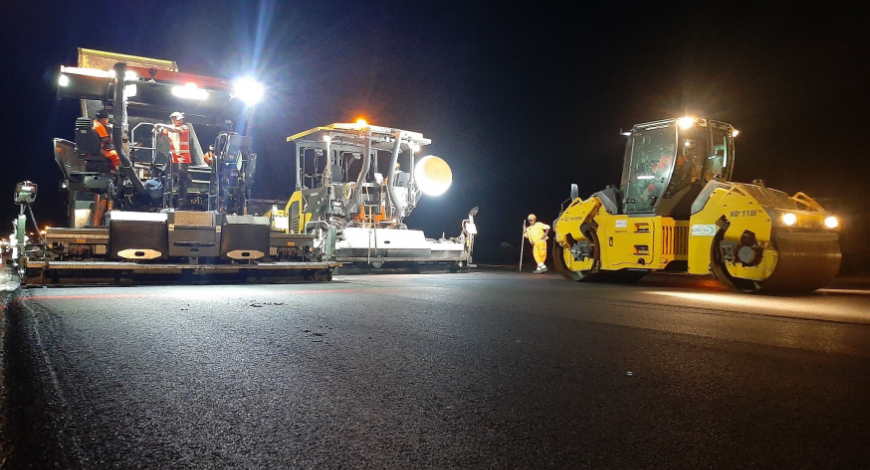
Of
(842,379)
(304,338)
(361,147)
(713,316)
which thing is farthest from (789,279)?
(361,147)

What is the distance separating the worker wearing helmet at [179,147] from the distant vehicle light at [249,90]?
962 millimetres

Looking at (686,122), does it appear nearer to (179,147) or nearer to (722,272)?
(722,272)

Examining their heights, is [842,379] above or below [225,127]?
below

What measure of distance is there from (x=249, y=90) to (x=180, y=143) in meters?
1.34

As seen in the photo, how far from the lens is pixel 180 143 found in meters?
9.67

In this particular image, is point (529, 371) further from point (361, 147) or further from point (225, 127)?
point (361, 147)

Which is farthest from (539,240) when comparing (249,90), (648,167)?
(249,90)

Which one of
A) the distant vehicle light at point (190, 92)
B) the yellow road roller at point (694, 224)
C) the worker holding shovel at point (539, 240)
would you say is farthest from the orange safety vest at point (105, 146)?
the worker holding shovel at point (539, 240)

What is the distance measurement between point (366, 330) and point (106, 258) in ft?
19.2

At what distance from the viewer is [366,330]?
494 centimetres

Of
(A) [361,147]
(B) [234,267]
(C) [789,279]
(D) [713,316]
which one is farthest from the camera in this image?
(A) [361,147]

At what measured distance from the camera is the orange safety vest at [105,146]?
8586 millimetres

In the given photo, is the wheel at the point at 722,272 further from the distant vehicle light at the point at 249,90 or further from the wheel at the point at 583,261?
the distant vehicle light at the point at 249,90

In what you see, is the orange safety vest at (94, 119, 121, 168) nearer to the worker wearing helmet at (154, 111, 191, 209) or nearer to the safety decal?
the worker wearing helmet at (154, 111, 191, 209)
